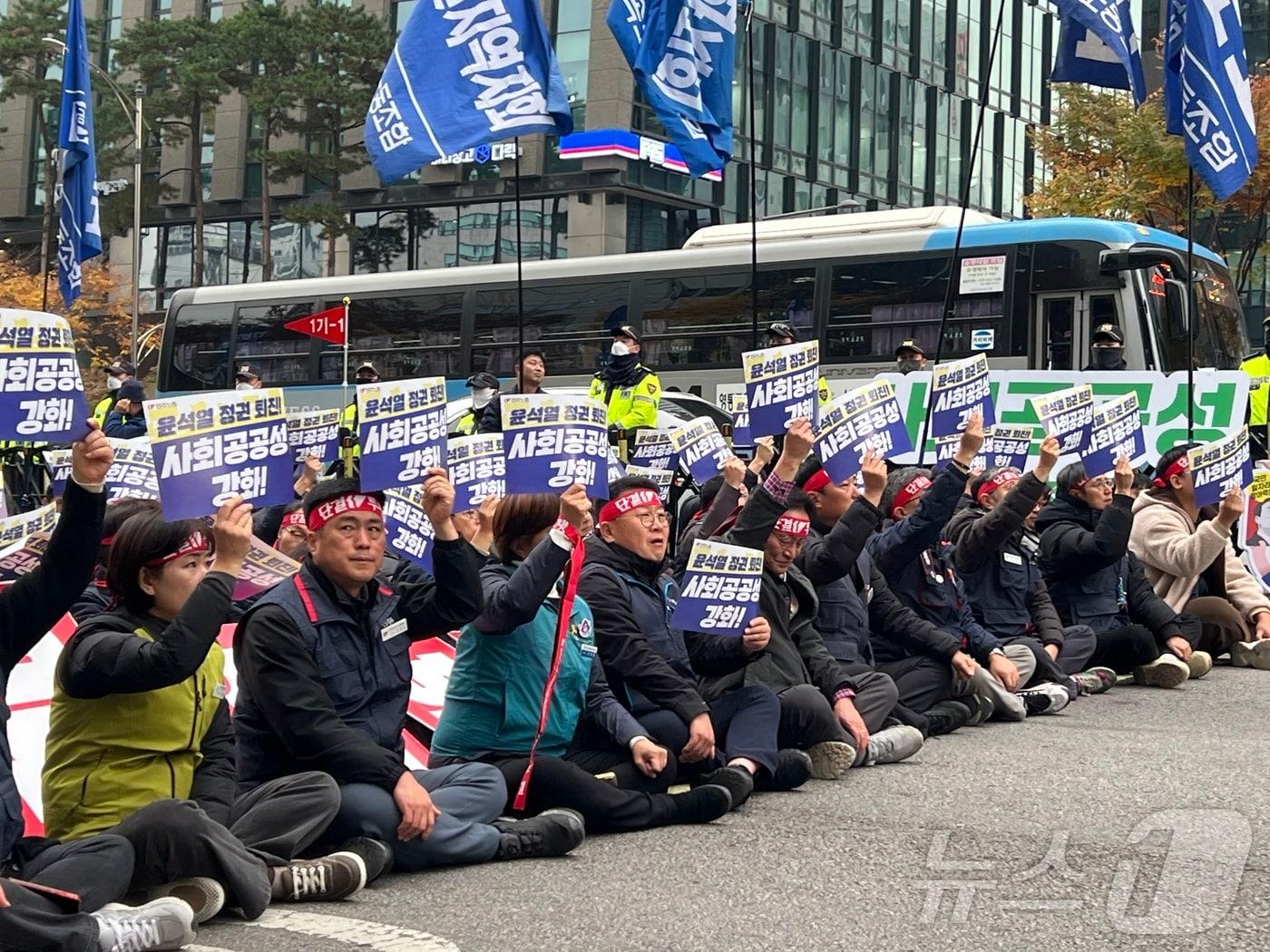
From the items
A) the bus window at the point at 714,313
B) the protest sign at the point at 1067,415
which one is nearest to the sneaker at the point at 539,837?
the protest sign at the point at 1067,415

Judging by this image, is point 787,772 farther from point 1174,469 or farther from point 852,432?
point 1174,469

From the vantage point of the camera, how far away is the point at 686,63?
11.9 m

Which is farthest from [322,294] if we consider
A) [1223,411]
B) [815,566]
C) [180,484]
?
[180,484]

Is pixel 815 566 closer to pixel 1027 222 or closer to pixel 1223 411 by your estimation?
pixel 1223 411

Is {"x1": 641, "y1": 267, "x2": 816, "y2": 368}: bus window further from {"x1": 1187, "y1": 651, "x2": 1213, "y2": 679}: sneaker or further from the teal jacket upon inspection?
the teal jacket

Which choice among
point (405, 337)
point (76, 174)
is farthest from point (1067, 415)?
point (405, 337)

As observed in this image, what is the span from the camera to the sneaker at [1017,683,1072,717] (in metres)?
10.3

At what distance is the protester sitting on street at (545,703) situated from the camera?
21.4 ft

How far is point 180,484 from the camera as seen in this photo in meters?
5.47

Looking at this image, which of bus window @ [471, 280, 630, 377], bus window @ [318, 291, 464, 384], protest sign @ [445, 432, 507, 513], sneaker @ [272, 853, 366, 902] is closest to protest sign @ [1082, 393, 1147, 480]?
protest sign @ [445, 432, 507, 513]

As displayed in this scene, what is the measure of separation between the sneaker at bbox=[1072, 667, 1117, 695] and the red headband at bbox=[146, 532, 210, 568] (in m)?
6.95

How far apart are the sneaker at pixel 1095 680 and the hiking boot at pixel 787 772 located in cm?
392

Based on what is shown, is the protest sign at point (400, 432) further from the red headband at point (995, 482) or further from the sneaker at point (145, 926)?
the red headband at point (995, 482)

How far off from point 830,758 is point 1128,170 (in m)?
26.4
